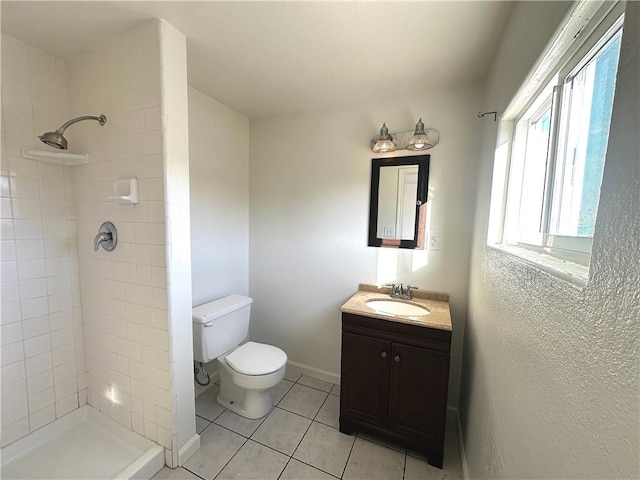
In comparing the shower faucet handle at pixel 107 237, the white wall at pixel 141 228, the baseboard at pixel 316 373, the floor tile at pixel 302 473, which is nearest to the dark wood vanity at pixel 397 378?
the floor tile at pixel 302 473

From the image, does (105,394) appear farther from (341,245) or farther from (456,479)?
(456,479)

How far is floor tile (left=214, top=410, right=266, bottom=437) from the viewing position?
1.72 metres

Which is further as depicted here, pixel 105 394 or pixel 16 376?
pixel 105 394

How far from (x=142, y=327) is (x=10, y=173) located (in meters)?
1.07

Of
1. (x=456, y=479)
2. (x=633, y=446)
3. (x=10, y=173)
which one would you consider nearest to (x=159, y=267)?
(x=10, y=173)

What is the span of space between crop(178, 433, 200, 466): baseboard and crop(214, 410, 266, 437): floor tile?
0.74ft

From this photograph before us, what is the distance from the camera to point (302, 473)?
4.71 ft

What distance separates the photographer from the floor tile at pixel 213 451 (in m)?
1.45

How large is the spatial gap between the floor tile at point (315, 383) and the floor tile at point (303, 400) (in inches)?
1.7

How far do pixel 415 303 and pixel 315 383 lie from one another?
117cm

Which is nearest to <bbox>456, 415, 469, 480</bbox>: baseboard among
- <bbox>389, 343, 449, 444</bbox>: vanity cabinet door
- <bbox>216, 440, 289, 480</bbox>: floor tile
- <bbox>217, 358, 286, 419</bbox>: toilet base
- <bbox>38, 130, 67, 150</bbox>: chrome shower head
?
<bbox>389, 343, 449, 444</bbox>: vanity cabinet door

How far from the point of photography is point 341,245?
7.00 ft

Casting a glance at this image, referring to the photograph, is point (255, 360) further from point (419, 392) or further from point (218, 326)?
point (419, 392)

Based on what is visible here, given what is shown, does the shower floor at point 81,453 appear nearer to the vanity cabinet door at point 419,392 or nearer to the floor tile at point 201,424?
the floor tile at point 201,424
